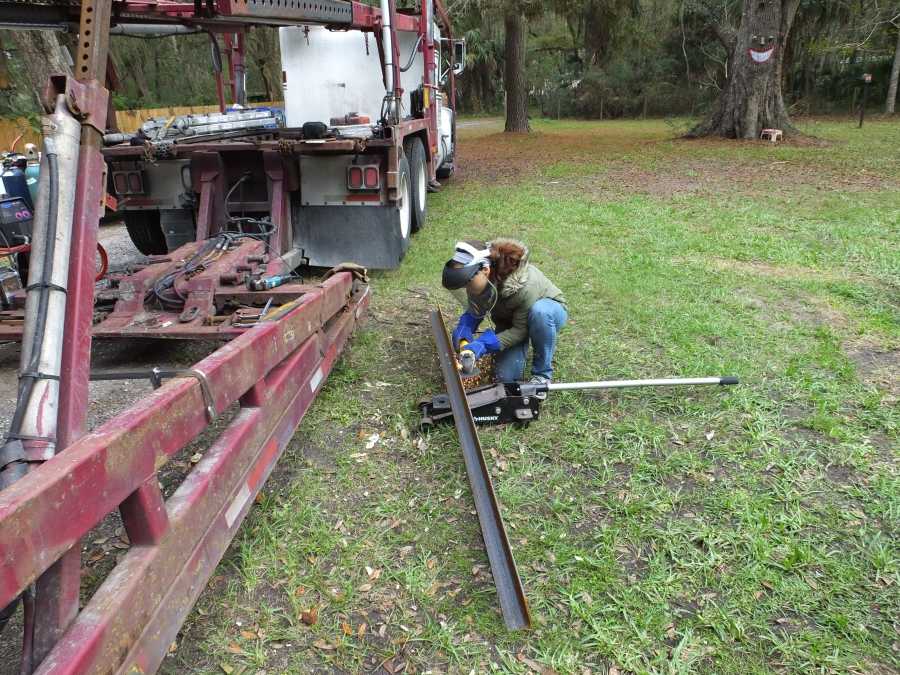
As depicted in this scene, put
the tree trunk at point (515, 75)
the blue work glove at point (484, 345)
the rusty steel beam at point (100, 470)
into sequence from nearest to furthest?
the rusty steel beam at point (100, 470), the blue work glove at point (484, 345), the tree trunk at point (515, 75)

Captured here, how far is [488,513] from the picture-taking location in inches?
102

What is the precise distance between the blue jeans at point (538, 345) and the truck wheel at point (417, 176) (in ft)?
12.5

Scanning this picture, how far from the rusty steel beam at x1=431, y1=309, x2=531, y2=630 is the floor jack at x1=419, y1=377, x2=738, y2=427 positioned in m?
0.10

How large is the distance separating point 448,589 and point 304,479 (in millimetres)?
1033

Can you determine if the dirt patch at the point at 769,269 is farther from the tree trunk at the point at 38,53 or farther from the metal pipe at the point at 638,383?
the tree trunk at the point at 38,53

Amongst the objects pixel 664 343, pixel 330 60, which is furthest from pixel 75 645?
pixel 330 60

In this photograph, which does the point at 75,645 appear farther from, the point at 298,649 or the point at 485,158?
the point at 485,158

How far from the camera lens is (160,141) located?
5637mm

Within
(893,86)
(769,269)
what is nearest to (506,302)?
(769,269)

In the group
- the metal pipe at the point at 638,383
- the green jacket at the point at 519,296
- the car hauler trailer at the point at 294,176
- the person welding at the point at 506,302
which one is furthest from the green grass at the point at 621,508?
the car hauler trailer at the point at 294,176

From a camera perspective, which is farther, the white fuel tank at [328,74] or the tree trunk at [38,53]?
the tree trunk at [38,53]

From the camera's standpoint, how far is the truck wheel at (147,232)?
639cm

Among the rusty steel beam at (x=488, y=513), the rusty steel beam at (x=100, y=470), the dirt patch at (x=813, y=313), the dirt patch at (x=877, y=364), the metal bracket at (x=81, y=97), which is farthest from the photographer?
the dirt patch at (x=813, y=313)

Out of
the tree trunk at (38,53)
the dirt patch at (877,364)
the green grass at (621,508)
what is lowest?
the green grass at (621,508)
